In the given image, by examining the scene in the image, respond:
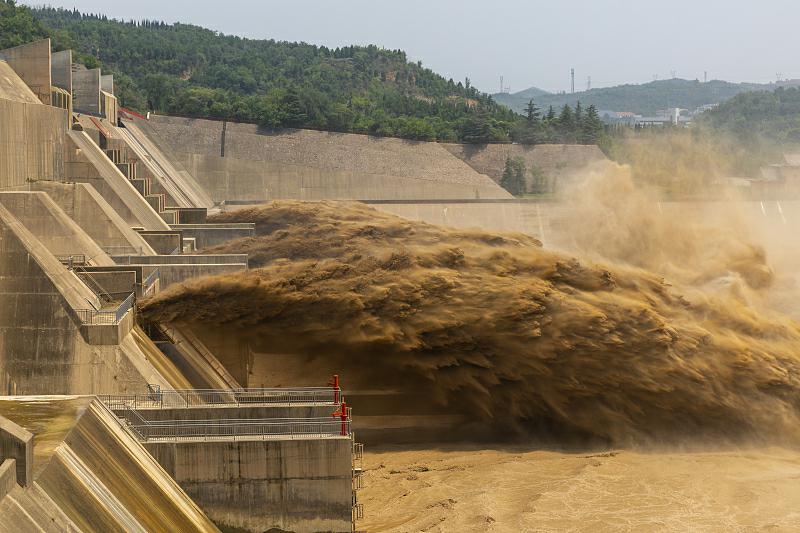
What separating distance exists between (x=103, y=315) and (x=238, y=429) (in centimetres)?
467

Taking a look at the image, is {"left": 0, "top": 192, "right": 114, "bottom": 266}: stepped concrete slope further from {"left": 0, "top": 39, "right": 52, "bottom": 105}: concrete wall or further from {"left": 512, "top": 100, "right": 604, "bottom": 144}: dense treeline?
{"left": 512, "top": 100, "right": 604, "bottom": 144}: dense treeline

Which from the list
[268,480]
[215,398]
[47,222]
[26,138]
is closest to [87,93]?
[26,138]

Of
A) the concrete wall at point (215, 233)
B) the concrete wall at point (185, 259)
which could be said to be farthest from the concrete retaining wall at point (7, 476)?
the concrete wall at point (215, 233)

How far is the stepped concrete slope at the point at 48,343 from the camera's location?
78.9 feet

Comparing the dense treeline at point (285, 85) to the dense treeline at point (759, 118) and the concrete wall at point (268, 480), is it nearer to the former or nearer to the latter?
the dense treeline at point (759, 118)

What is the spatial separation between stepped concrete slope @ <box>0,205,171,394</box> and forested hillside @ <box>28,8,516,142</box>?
192 feet

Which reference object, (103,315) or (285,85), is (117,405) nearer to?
(103,315)

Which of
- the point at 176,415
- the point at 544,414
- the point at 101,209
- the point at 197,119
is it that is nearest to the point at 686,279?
the point at 544,414

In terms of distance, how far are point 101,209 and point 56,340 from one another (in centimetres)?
1125

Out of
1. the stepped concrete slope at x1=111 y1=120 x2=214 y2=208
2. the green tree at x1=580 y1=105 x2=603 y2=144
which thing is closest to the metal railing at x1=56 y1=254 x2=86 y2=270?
the stepped concrete slope at x1=111 y1=120 x2=214 y2=208

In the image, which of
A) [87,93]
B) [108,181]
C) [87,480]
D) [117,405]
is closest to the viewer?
[87,480]

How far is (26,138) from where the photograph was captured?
104 feet

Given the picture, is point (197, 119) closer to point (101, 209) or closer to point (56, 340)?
point (101, 209)

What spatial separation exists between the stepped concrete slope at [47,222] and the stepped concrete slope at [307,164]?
42.0 m
